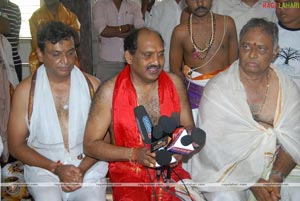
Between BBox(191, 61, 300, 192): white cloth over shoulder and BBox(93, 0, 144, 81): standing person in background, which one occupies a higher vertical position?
BBox(93, 0, 144, 81): standing person in background

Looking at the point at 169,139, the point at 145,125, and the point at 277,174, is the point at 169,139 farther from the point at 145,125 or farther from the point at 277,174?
the point at 277,174

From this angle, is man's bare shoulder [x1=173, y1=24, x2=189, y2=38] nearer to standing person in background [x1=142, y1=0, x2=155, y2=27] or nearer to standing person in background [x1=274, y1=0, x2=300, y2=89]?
standing person in background [x1=274, y1=0, x2=300, y2=89]

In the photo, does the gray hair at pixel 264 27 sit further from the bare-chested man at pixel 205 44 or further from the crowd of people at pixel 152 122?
the bare-chested man at pixel 205 44

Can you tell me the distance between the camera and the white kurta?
2467 mm

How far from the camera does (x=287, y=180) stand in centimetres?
247

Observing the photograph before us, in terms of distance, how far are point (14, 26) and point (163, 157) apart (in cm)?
205

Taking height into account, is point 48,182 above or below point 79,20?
below

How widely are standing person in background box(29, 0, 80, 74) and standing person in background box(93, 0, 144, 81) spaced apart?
0.51 metres

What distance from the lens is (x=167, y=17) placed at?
362cm

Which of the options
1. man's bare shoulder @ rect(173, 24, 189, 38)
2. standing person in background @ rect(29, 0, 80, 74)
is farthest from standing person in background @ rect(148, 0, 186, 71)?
standing person in background @ rect(29, 0, 80, 74)

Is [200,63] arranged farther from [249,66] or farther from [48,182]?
[48,182]

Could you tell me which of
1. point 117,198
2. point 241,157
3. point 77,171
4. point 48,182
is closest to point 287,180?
point 241,157

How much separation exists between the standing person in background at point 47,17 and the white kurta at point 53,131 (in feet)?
1.67

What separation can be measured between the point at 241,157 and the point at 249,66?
487 mm
